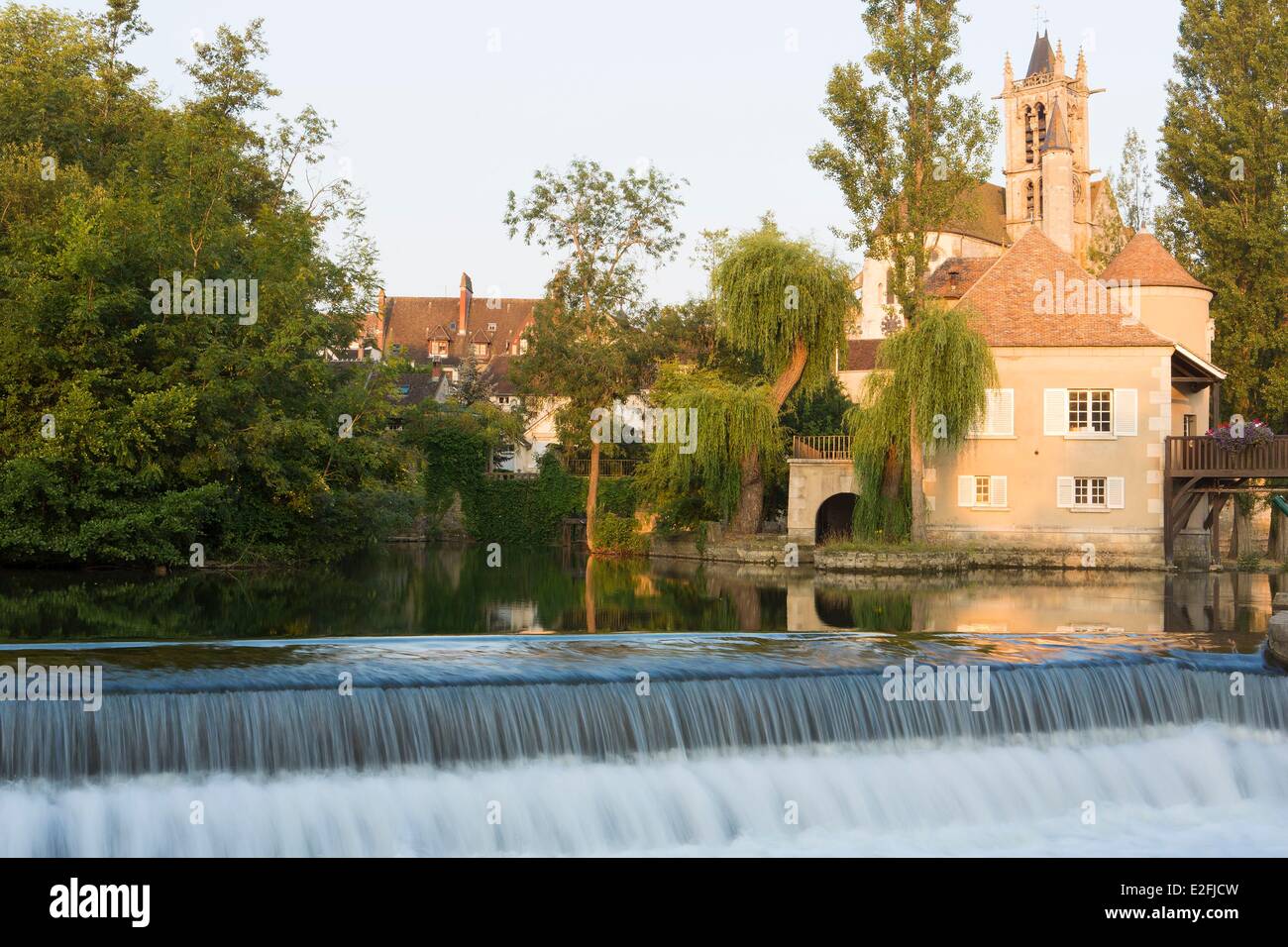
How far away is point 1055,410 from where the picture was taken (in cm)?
3438

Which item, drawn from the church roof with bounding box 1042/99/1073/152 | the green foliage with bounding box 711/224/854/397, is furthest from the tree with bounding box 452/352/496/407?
the church roof with bounding box 1042/99/1073/152

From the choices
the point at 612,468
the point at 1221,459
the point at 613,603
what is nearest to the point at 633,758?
the point at 613,603

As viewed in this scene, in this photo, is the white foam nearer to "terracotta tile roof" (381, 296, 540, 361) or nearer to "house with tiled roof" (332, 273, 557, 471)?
"house with tiled roof" (332, 273, 557, 471)

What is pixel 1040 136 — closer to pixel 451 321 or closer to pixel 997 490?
pixel 451 321

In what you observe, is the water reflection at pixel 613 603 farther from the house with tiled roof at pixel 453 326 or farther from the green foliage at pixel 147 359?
the house with tiled roof at pixel 453 326

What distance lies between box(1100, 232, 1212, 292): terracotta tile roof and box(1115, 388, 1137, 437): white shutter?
4.96 meters

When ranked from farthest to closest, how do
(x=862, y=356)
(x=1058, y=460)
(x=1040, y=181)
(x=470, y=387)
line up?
(x=1040, y=181), (x=470, y=387), (x=862, y=356), (x=1058, y=460)

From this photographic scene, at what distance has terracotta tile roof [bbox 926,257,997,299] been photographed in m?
58.2

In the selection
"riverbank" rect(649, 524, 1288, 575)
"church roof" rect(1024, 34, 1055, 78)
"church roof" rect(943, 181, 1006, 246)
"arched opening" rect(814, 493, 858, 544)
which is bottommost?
"riverbank" rect(649, 524, 1288, 575)

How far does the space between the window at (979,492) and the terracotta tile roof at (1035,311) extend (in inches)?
147

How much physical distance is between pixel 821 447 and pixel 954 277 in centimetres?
2244

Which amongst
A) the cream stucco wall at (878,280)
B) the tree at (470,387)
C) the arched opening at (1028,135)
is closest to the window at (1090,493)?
the tree at (470,387)

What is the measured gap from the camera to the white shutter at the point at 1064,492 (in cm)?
3416
